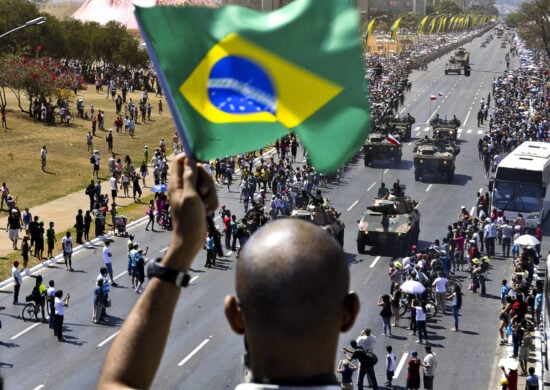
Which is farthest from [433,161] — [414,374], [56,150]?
[414,374]

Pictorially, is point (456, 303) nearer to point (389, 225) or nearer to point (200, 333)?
point (200, 333)

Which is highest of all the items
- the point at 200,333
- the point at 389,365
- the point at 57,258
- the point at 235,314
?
the point at 235,314

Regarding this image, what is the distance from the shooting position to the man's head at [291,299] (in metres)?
3.43

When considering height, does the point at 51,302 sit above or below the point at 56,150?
above

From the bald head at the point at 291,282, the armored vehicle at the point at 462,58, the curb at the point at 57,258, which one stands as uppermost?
the bald head at the point at 291,282

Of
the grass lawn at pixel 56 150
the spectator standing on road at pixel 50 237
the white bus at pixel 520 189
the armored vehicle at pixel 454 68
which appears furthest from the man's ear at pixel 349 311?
the armored vehicle at pixel 454 68

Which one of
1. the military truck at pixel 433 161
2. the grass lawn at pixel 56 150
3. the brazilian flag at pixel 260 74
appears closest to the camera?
the brazilian flag at pixel 260 74

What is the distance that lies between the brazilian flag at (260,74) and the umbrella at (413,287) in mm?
22280

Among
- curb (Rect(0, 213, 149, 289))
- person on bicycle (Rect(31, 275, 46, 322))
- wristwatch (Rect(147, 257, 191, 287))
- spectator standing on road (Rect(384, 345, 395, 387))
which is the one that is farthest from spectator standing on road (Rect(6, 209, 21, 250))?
wristwatch (Rect(147, 257, 191, 287))

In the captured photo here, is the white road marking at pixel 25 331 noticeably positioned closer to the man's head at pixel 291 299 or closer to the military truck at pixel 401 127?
the man's head at pixel 291 299

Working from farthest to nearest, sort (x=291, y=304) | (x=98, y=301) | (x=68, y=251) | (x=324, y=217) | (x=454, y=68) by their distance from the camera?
(x=454, y=68)
(x=324, y=217)
(x=68, y=251)
(x=98, y=301)
(x=291, y=304)

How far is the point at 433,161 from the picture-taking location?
52000mm

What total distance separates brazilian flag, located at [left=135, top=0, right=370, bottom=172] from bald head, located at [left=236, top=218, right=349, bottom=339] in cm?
160

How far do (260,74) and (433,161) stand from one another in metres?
47.0
